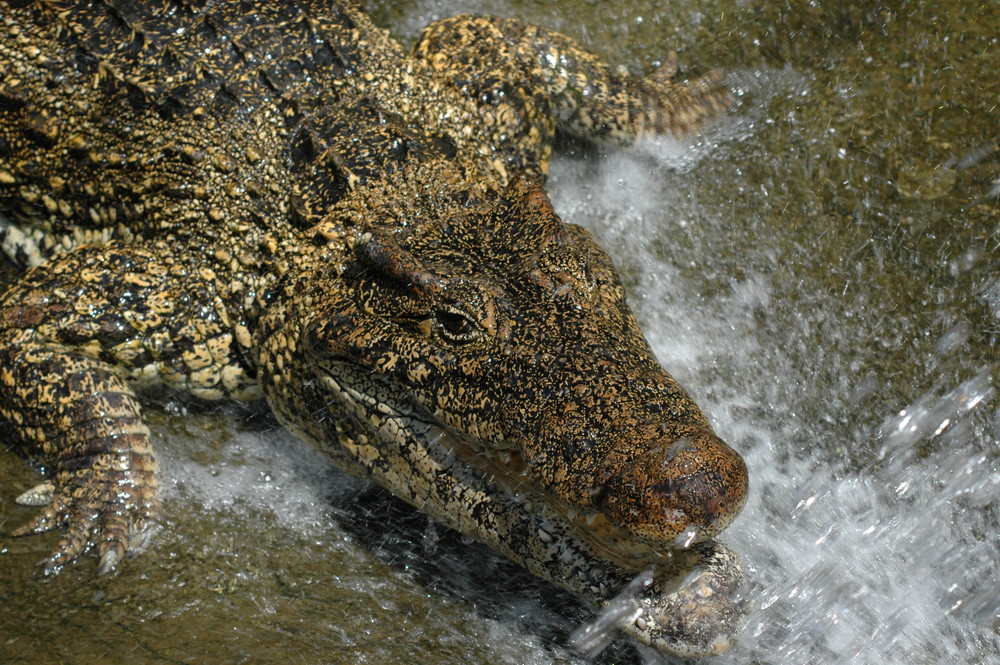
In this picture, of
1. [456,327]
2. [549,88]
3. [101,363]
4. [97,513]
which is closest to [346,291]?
[456,327]

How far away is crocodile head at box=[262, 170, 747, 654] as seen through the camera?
2.62 metres

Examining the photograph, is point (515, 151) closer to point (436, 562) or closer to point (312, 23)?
point (312, 23)

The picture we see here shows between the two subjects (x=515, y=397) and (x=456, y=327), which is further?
(x=456, y=327)

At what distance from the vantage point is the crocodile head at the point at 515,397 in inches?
103

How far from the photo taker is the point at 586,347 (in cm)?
303

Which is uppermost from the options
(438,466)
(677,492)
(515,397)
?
(677,492)

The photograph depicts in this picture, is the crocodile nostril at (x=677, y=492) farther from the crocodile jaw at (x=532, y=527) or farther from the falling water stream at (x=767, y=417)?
the falling water stream at (x=767, y=417)

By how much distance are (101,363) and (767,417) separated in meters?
2.61

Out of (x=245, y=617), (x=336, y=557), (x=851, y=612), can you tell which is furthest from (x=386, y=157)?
(x=851, y=612)

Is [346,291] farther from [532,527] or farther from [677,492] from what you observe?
[677,492]

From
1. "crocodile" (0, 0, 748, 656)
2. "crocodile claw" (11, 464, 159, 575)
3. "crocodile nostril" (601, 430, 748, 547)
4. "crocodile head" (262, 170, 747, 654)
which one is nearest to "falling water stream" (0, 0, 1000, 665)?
"crocodile claw" (11, 464, 159, 575)

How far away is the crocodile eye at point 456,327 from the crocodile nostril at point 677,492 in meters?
0.72

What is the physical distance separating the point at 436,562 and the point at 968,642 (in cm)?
184

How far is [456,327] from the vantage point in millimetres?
3125
